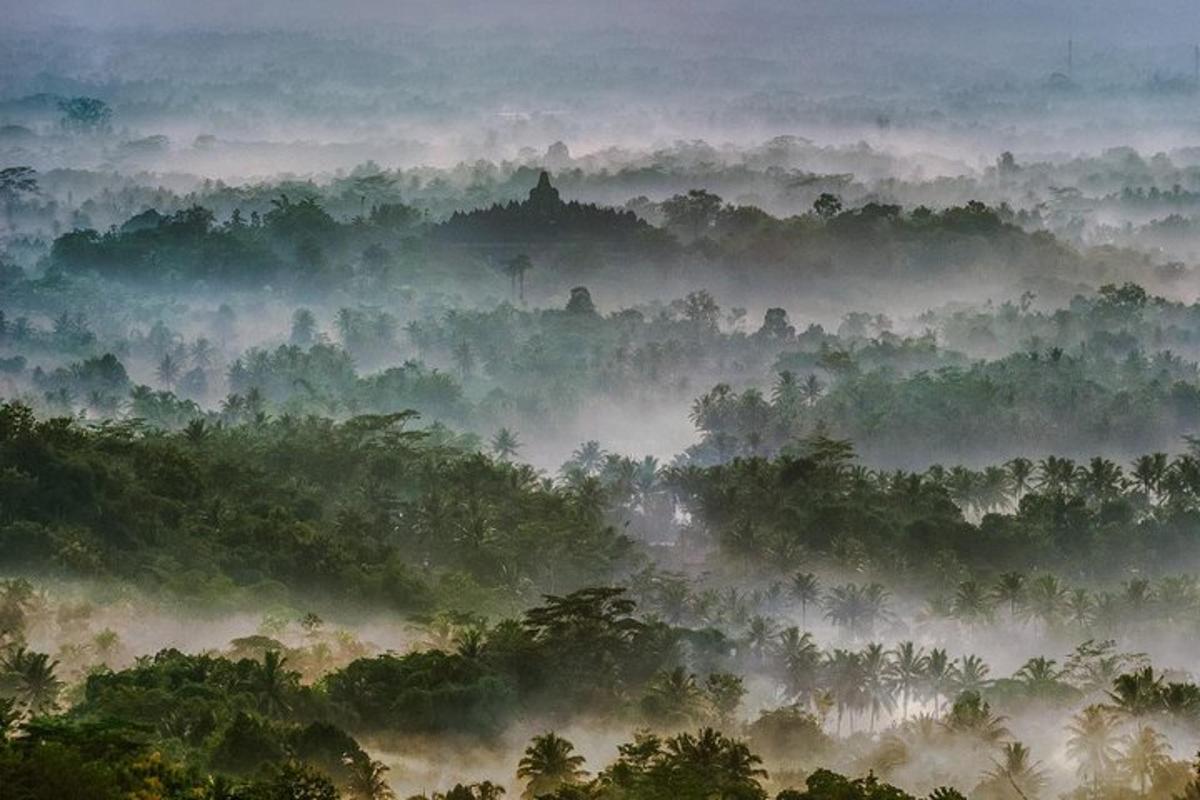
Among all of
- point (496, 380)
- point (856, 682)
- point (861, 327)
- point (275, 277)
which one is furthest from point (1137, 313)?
point (856, 682)

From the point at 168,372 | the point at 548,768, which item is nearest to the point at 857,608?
the point at 548,768

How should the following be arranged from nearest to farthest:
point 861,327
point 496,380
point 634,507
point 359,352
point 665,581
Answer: point 665,581 < point 634,507 < point 496,380 < point 359,352 < point 861,327

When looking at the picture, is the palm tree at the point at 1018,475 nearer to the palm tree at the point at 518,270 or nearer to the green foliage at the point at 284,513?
the green foliage at the point at 284,513

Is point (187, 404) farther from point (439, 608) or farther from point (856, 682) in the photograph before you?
point (856, 682)

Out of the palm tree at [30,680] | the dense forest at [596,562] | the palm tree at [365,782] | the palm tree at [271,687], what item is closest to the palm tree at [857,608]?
the dense forest at [596,562]

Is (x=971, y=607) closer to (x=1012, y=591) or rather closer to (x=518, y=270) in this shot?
(x=1012, y=591)

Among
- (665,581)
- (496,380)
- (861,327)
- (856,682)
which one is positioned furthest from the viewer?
(861,327)
